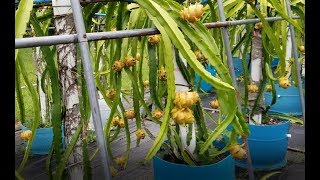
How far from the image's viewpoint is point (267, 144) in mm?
1588

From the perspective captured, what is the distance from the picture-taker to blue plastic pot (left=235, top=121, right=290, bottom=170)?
62.3 inches

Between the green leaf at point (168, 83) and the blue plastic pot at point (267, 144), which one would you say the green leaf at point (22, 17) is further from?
the blue plastic pot at point (267, 144)

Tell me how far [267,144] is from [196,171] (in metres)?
0.73

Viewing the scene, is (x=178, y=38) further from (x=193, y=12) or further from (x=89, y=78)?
(x=89, y=78)

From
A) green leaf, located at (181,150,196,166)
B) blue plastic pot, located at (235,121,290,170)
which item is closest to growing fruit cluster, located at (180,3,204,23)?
green leaf, located at (181,150,196,166)

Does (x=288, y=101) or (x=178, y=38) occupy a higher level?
(x=178, y=38)

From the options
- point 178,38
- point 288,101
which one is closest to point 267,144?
point 288,101

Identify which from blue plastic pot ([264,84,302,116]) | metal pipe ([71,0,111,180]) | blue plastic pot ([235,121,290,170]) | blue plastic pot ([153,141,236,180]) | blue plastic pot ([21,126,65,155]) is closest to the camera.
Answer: metal pipe ([71,0,111,180])

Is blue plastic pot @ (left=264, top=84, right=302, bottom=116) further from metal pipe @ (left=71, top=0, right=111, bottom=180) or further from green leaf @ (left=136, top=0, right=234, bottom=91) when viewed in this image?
metal pipe @ (left=71, top=0, right=111, bottom=180)

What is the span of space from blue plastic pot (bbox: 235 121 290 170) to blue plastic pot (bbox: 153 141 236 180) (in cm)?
58
